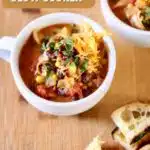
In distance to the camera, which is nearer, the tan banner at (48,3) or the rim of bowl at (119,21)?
the rim of bowl at (119,21)

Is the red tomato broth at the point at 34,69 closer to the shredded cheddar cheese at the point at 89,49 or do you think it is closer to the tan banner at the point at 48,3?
the shredded cheddar cheese at the point at 89,49

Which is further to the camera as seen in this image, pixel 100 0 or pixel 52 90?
pixel 100 0

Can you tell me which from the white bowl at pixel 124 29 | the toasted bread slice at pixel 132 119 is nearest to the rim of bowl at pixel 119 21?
the white bowl at pixel 124 29

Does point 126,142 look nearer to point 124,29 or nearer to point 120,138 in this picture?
point 120,138

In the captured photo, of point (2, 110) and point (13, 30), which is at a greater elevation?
point (13, 30)

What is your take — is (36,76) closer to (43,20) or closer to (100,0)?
(43,20)

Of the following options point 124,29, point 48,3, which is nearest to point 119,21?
point 124,29

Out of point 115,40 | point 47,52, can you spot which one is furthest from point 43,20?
point 115,40
